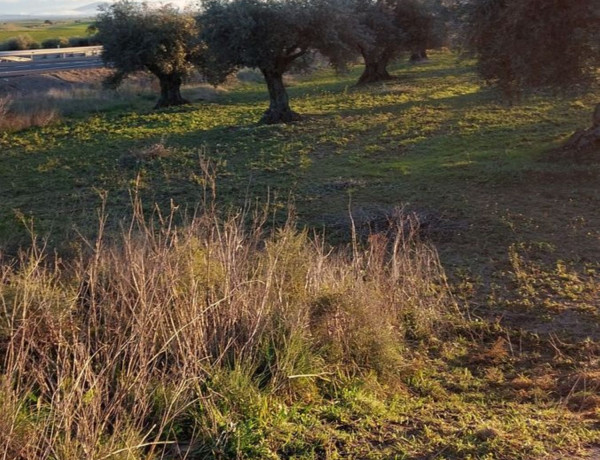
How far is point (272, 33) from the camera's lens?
63.3 ft

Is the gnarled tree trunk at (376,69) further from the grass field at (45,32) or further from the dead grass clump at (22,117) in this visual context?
the grass field at (45,32)

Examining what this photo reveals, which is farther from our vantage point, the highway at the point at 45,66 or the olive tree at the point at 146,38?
the highway at the point at 45,66

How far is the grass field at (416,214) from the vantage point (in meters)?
4.35

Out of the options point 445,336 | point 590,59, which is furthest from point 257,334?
point 590,59

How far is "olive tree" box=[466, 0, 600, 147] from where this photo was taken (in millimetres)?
12328

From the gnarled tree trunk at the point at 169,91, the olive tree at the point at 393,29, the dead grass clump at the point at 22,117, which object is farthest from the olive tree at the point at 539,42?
the olive tree at the point at 393,29

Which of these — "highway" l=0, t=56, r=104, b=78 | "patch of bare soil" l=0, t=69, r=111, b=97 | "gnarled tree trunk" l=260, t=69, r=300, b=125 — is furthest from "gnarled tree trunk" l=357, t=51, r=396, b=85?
"highway" l=0, t=56, r=104, b=78

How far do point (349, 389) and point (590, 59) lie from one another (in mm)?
10175

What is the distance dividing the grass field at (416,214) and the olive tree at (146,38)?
6.30 feet

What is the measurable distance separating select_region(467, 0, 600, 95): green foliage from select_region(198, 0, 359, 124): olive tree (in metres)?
6.50

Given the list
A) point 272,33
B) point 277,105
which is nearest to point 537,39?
point 272,33

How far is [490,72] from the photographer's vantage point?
14023 millimetres

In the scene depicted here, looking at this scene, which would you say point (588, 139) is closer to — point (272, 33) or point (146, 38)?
point (272, 33)

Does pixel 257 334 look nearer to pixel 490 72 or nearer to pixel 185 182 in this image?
pixel 185 182
